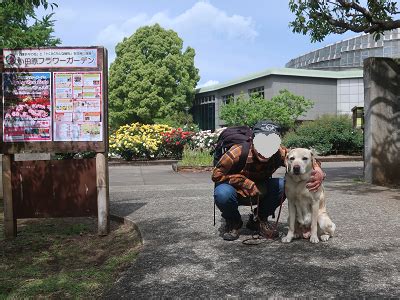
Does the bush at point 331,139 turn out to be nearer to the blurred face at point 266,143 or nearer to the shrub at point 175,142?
the shrub at point 175,142

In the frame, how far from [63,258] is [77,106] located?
75.4 inches

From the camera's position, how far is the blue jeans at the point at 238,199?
4922mm

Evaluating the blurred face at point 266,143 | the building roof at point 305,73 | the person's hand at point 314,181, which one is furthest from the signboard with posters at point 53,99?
the building roof at point 305,73

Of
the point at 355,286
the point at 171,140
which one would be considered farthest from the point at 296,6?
the point at 171,140

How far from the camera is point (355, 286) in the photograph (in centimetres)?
353

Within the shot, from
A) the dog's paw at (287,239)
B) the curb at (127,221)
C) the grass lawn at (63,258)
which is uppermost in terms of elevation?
the dog's paw at (287,239)

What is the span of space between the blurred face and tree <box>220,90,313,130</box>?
79.9ft

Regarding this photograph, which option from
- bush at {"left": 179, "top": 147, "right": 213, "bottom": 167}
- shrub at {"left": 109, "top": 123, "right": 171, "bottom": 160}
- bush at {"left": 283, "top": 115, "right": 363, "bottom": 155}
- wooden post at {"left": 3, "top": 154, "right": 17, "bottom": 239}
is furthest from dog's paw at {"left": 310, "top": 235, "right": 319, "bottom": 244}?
bush at {"left": 283, "top": 115, "right": 363, "bottom": 155}

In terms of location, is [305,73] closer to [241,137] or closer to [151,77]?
[151,77]

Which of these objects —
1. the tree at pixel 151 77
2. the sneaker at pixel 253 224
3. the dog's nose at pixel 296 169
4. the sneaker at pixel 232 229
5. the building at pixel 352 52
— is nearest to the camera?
the dog's nose at pixel 296 169

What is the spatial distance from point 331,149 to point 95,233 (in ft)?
62.5

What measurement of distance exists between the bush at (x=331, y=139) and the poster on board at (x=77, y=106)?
1831cm

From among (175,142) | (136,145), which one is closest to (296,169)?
(136,145)

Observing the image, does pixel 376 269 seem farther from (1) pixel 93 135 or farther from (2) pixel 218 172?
(1) pixel 93 135
